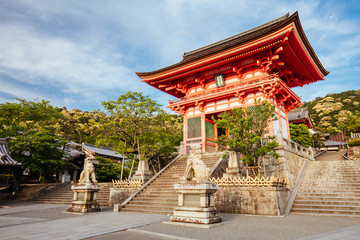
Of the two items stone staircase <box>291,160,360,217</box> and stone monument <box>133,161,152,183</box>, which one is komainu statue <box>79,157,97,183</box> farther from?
stone staircase <box>291,160,360,217</box>

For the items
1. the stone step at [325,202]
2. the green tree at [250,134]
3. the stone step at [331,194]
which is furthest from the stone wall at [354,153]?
the green tree at [250,134]

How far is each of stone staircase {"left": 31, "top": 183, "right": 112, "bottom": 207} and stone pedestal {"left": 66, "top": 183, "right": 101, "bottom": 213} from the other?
11.0 feet

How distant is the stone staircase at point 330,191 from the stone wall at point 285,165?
61cm

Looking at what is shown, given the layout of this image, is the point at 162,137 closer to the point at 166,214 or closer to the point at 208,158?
the point at 208,158

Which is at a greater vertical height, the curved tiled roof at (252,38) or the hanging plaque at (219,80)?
the curved tiled roof at (252,38)

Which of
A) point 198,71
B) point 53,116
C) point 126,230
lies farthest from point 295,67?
point 53,116

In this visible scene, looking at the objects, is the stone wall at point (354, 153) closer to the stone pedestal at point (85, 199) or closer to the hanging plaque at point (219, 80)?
the hanging plaque at point (219, 80)

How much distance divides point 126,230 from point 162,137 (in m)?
9.95

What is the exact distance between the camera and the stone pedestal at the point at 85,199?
1039 centimetres

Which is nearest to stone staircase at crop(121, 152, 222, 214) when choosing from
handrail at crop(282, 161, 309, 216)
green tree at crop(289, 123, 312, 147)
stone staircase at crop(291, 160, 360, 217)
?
handrail at crop(282, 161, 309, 216)

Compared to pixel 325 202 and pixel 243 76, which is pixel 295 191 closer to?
pixel 325 202

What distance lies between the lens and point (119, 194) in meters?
13.5

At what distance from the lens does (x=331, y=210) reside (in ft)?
29.9

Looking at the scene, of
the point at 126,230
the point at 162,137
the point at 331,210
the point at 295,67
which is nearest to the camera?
the point at 126,230
